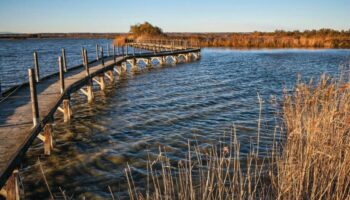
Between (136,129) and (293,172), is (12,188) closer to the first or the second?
(293,172)

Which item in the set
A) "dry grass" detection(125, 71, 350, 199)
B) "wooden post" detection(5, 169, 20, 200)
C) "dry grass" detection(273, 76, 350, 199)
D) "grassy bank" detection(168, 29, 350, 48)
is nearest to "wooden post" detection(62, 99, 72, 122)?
"dry grass" detection(125, 71, 350, 199)

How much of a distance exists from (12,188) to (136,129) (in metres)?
5.59

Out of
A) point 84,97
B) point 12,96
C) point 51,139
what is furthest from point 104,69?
point 51,139

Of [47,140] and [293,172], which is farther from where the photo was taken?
[47,140]

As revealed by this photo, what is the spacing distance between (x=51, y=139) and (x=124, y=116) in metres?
3.82

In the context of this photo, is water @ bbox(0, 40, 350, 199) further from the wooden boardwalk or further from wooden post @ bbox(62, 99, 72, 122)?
the wooden boardwalk

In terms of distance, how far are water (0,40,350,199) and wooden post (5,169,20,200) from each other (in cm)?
105

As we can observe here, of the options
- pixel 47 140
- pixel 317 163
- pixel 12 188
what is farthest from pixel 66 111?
pixel 317 163

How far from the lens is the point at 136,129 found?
36.1ft

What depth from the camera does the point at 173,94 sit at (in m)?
16.9

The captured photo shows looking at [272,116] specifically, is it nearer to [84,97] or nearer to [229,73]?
[84,97]

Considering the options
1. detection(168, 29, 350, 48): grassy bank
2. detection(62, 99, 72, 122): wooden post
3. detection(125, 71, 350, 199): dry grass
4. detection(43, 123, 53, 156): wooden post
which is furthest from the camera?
detection(168, 29, 350, 48): grassy bank

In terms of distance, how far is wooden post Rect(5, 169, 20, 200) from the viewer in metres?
5.59

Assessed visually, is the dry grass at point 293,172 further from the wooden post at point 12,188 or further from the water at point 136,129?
the wooden post at point 12,188
